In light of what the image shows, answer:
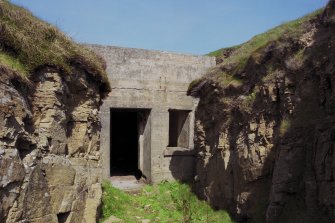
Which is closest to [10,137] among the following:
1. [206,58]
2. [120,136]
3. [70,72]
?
[70,72]

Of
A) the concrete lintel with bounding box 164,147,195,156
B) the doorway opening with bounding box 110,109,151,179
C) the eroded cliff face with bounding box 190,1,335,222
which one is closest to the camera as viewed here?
the eroded cliff face with bounding box 190,1,335,222

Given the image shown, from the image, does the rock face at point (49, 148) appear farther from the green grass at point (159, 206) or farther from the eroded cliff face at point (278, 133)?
the eroded cliff face at point (278, 133)

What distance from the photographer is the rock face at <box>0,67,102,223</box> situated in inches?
209

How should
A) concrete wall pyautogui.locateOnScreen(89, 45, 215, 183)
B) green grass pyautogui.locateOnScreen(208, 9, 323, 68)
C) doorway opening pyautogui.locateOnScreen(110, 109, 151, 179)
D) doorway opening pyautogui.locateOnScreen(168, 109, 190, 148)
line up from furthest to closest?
doorway opening pyautogui.locateOnScreen(168, 109, 190, 148) → doorway opening pyautogui.locateOnScreen(110, 109, 151, 179) → concrete wall pyautogui.locateOnScreen(89, 45, 215, 183) → green grass pyautogui.locateOnScreen(208, 9, 323, 68)

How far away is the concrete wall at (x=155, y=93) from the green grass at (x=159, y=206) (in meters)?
1.02

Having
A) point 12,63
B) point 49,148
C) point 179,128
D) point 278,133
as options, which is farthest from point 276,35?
point 12,63

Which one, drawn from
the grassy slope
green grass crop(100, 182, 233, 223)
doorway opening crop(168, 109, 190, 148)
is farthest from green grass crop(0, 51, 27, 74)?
doorway opening crop(168, 109, 190, 148)

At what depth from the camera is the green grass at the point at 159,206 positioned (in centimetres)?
1100

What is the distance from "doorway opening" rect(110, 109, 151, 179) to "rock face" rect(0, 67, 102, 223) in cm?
661

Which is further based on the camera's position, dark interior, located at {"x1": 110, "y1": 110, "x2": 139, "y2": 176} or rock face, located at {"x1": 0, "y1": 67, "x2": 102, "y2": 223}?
dark interior, located at {"x1": 110, "y1": 110, "x2": 139, "y2": 176}

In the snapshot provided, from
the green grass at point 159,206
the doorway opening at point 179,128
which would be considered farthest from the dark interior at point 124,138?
the green grass at point 159,206

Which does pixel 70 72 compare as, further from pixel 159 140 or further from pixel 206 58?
pixel 206 58

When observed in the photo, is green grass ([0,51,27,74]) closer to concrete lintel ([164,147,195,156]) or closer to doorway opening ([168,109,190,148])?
concrete lintel ([164,147,195,156])

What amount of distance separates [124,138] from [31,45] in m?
15.0
